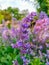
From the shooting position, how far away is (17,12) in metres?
9.55

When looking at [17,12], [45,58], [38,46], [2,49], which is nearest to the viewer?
[45,58]

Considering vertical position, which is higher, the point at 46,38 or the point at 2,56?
the point at 46,38

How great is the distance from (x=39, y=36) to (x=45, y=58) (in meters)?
0.31

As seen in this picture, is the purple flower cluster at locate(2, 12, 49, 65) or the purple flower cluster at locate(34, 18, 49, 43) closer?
the purple flower cluster at locate(2, 12, 49, 65)

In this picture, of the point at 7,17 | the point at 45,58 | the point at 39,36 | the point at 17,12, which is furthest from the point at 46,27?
the point at 17,12

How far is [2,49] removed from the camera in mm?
3258

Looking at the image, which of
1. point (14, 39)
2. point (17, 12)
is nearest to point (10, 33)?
point (14, 39)

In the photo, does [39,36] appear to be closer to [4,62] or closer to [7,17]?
[4,62]

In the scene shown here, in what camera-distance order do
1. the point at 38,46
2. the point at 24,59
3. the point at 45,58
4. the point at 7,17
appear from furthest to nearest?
the point at 7,17 < the point at 38,46 < the point at 45,58 < the point at 24,59

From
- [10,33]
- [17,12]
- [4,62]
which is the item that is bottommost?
[17,12]

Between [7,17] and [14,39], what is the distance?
4.98 metres

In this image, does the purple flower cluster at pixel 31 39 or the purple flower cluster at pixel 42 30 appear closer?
the purple flower cluster at pixel 31 39

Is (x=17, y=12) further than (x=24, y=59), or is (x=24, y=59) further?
(x=17, y=12)

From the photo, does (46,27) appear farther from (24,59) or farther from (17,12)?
(17,12)
